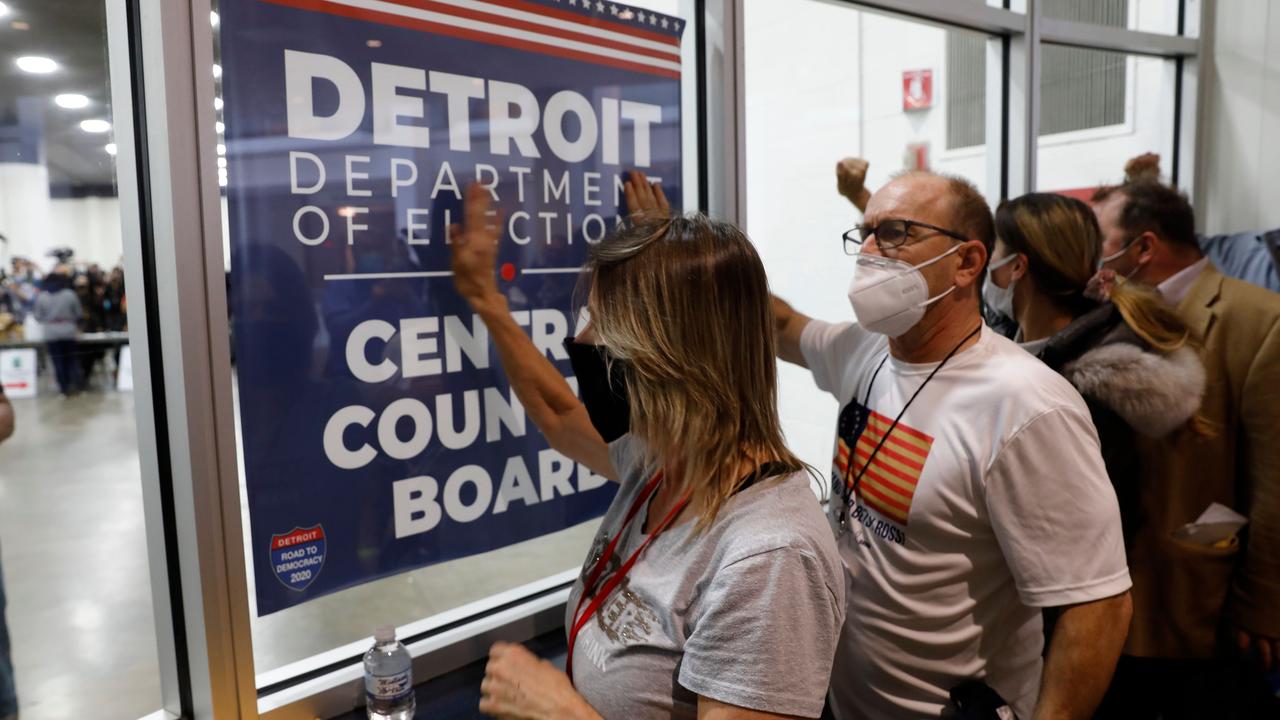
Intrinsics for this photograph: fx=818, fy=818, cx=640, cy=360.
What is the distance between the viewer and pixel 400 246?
155cm

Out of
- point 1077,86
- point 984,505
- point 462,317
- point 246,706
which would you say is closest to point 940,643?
point 984,505

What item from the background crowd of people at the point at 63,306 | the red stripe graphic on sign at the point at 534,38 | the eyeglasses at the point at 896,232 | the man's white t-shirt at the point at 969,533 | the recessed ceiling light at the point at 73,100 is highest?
the red stripe graphic on sign at the point at 534,38

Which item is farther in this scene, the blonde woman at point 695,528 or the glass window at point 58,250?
the glass window at point 58,250

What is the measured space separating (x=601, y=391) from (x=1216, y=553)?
1.72 m

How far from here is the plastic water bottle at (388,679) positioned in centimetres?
154

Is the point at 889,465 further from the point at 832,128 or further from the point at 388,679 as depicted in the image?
the point at 832,128

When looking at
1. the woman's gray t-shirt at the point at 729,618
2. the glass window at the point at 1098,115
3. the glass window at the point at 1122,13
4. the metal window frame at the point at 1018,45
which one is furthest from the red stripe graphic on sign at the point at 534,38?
the glass window at the point at 1098,115

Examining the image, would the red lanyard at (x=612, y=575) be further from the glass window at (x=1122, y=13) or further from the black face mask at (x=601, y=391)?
the glass window at (x=1122, y=13)

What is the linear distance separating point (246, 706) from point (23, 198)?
937 mm

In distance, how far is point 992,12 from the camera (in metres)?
2.66

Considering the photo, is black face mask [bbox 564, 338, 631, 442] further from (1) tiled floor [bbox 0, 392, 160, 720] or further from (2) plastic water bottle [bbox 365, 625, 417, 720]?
(1) tiled floor [bbox 0, 392, 160, 720]

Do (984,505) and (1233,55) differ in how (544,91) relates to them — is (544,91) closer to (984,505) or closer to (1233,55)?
(984,505)

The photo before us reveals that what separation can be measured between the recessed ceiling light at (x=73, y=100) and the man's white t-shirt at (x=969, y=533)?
150 cm

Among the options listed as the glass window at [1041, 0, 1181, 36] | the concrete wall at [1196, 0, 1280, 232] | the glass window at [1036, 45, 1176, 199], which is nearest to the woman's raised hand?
the glass window at [1041, 0, 1181, 36]
